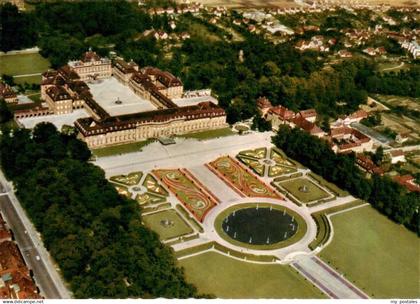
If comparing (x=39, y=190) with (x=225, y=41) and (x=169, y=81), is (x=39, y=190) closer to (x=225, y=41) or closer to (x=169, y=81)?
(x=169, y=81)

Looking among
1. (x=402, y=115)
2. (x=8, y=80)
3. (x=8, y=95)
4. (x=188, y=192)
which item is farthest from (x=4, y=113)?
(x=402, y=115)

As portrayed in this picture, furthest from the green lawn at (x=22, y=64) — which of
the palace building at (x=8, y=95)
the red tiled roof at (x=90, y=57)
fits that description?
the palace building at (x=8, y=95)

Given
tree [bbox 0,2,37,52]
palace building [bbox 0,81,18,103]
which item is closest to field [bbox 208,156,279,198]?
palace building [bbox 0,81,18,103]

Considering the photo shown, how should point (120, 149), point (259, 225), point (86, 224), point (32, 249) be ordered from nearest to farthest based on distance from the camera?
1. point (32, 249)
2. point (86, 224)
3. point (259, 225)
4. point (120, 149)

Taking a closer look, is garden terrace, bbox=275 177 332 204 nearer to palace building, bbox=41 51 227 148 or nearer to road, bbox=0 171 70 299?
palace building, bbox=41 51 227 148

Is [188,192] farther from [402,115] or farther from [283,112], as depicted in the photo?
[402,115]

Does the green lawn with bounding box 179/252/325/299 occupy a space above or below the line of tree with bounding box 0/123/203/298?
below

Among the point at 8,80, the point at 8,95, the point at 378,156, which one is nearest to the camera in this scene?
the point at 378,156
